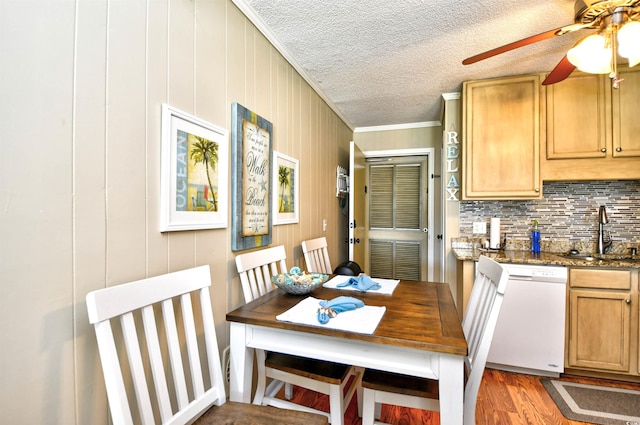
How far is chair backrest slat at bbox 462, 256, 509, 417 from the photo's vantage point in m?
1.15

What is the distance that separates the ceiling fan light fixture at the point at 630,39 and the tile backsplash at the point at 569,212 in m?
1.54

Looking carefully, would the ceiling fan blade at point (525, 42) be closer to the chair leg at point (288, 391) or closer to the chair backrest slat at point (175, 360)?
the chair backrest slat at point (175, 360)

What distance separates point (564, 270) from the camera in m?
2.19

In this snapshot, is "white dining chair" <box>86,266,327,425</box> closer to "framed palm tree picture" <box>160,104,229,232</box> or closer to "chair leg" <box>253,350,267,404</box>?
"framed palm tree picture" <box>160,104,229,232</box>

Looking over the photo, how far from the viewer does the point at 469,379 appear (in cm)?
119

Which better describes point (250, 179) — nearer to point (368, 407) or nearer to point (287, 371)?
point (287, 371)

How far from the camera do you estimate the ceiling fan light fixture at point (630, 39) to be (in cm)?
136

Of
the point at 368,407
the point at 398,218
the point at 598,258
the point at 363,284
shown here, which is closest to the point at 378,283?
the point at 363,284

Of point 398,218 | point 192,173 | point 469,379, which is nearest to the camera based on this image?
point 469,379

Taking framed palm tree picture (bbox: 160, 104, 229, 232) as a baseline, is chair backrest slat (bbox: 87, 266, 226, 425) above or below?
below

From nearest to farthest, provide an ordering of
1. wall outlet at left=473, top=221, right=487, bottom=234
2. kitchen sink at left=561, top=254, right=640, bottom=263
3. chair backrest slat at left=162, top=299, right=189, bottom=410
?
chair backrest slat at left=162, top=299, right=189, bottom=410, kitchen sink at left=561, top=254, right=640, bottom=263, wall outlet at left=473, top=221, right=487, bottom=234

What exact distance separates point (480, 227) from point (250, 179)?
2.33 metres

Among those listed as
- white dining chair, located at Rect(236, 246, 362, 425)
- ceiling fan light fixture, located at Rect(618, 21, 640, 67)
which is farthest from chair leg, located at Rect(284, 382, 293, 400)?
ceiling fan light fixture, located at Rect(618, 21, 640, 67)

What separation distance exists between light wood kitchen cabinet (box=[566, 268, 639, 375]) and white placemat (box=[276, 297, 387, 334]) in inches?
73.3
